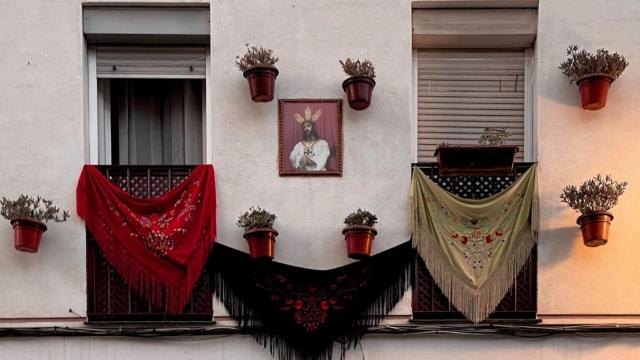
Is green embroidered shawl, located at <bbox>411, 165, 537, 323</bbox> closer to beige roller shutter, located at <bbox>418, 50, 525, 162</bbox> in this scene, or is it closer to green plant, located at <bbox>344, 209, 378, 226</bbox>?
green plant, located at <bbox>344, 209, 378, 226</bbox>

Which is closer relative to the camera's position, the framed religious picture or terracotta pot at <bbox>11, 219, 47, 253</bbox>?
terracotta pot at <bbox>11, 219, 47, 253</bbox>

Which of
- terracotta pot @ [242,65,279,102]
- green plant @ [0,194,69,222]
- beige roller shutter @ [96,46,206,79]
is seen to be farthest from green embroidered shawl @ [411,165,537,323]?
green plant @ [0,194,69,222]

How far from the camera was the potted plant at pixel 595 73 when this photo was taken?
10.5 meters

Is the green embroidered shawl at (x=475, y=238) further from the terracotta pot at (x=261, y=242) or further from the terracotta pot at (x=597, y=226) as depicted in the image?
the terracotta pot at (x=261, y=242)

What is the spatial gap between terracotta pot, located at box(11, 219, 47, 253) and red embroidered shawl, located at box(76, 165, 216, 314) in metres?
0.49

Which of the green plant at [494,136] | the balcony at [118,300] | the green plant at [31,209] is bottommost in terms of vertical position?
the balcony at [118,300]

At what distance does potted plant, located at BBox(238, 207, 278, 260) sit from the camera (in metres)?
10.3

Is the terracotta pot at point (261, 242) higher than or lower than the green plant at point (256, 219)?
lower

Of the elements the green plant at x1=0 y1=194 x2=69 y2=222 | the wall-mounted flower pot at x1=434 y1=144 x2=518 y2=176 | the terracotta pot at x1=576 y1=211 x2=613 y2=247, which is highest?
the wall-mounted flower pot at x1=434 y1=144 x2=518 y2=176

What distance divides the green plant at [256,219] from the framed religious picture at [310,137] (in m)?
0.49

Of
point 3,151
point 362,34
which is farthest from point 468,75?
point 3,151

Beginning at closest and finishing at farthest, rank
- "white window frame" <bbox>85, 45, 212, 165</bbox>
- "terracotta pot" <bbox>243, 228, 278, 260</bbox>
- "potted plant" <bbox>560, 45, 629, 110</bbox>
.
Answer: "terracotta pot" <bbox>243, 228, 278, 260</bbox> < "potted plant" <bbox>560, 45, 629, 110</bbox> < "white window frame" <bbox>85, 45, 212, 165</bbox>

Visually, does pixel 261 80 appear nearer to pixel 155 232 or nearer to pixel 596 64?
pixel 155 232

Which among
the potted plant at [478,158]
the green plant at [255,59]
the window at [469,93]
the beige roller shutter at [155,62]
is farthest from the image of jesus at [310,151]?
the beige roller shutter at [155,62]
